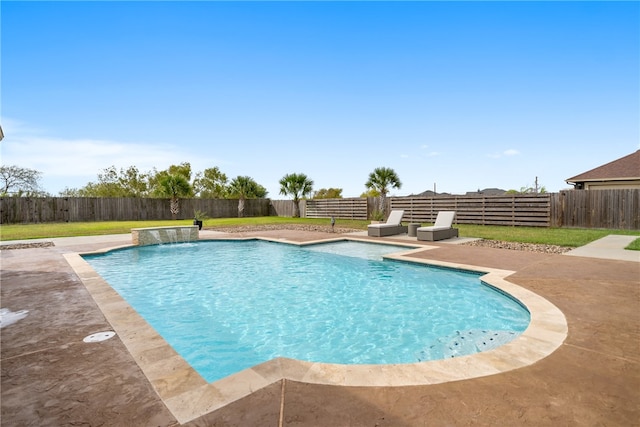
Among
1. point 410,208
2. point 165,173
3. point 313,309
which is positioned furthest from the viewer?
point 165,173

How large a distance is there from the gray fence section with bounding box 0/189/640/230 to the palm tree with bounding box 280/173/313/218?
85 centimetres

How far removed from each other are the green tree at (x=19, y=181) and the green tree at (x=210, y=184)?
15670mm

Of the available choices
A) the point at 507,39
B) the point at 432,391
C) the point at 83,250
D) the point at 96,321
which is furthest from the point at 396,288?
the point at 507,39

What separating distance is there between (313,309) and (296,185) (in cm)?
2296

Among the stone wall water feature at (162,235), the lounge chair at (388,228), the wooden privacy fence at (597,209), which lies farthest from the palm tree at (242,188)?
the wooden privacy fence at (597,209)

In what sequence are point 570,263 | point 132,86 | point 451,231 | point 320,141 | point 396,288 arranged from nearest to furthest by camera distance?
point 396,288 → point 570,263 → point 451,231 → point 132,86 → point 320,141

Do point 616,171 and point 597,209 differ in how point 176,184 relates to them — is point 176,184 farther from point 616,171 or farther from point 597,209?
point 616,171

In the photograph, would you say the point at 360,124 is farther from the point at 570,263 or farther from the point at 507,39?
the point at 570,263

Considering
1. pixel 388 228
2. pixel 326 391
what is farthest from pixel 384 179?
pixel 326 391

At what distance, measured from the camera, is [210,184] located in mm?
40812

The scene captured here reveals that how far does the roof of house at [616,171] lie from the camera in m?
16.1

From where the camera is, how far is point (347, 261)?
8047mm

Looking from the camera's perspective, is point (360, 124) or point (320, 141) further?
point (320, 141)

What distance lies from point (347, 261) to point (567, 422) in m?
6.34
